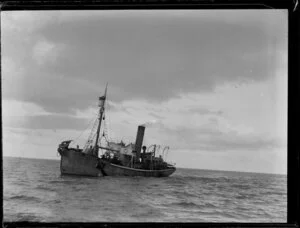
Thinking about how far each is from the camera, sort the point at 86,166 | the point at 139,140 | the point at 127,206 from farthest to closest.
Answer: the point at 139,140, the point at 86,166, the point at 127,206

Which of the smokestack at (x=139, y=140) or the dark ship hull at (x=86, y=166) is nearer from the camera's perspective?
the dark ship hull at (x=86, y=166)

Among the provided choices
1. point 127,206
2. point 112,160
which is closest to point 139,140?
point 112,160

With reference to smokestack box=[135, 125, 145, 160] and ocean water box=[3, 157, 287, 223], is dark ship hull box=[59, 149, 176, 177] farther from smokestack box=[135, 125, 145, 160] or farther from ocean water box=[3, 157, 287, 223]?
smokestack box=[135, 125, 145, 160]

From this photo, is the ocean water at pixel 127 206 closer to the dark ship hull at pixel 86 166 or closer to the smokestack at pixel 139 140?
the dark ship hull at pixel 86 166

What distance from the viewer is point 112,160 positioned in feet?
78.2

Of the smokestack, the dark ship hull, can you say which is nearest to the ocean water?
the dark ship hull

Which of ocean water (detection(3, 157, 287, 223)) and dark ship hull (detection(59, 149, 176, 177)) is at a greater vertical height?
ocean water (detection(3, 157, 287, 223))

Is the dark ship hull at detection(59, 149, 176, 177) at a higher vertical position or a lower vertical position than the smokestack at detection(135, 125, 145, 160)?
lower

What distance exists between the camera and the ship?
2130cm

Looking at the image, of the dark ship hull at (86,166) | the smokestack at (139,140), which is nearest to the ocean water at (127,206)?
the dark ship hull at (86,166)

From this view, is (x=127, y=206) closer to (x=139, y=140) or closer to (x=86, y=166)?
(x=86, y=166)

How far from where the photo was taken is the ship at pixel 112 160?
838 inches

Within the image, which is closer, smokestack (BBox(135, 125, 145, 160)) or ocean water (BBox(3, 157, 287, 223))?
ocean water (BBox(3, 157, 287, 223))

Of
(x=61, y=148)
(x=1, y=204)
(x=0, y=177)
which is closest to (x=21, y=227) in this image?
(x=1, y=204)
